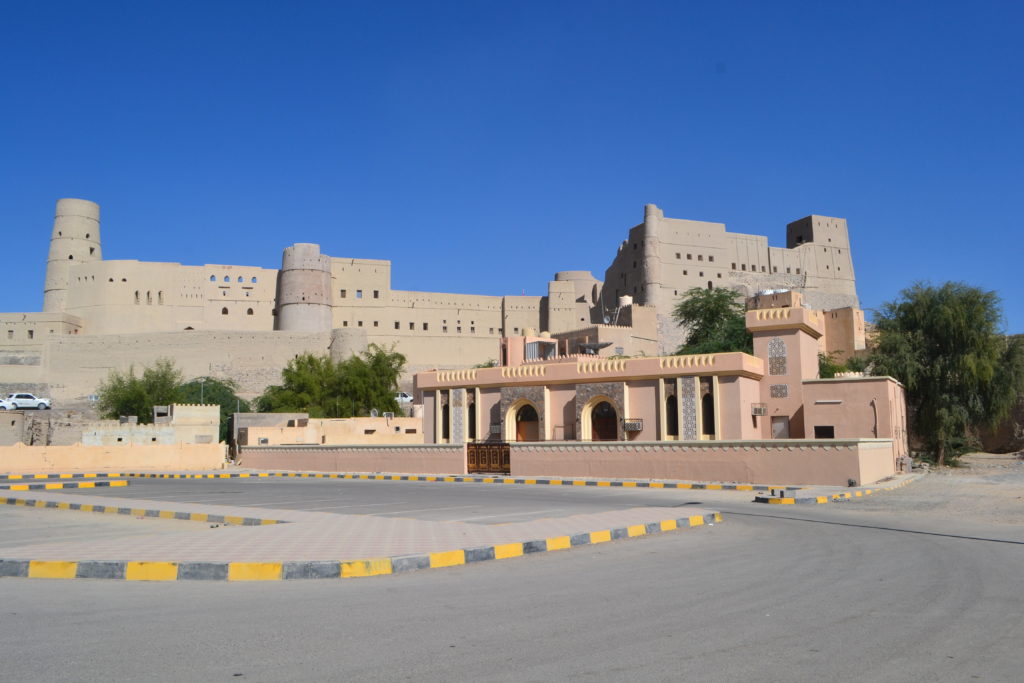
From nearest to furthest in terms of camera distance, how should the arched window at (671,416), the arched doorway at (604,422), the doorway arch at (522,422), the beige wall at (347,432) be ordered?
the arched window at (671,416) → the arched doorway at (604,422) → the doorway arch at (522,422) → the beige wall at (347,432)

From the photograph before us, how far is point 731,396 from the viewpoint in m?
24.1

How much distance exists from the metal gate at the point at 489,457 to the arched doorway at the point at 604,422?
4.44 m

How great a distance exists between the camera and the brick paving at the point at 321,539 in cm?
704

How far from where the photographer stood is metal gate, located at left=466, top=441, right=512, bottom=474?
24.0 metres

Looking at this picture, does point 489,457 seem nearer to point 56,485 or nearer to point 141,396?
point 56,485

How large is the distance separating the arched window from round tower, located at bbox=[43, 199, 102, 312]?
61821 millimetres

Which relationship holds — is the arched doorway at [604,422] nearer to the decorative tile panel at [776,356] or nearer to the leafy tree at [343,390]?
the decorative tile panel at [776,356]

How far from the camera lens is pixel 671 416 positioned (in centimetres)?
2514

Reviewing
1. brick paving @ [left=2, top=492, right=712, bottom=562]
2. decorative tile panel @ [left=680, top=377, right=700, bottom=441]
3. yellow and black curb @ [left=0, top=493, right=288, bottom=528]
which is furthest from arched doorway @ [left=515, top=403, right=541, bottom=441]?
brick paving @ [left=2, top=492, right=712, bottom=562]

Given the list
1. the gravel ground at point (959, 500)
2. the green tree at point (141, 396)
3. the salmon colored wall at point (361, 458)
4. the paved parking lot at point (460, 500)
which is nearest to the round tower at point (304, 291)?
the green tree at point (141, 396)

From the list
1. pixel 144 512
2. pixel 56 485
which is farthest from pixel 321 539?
pixel 56 485

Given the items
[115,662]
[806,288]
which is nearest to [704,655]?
[115,662]

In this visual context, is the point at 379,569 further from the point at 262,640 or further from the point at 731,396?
the point at 731,396

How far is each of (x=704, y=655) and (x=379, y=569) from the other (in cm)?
339
